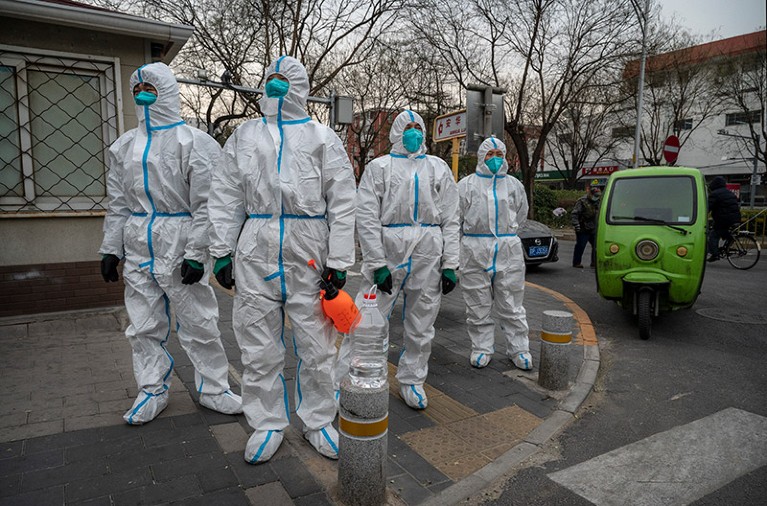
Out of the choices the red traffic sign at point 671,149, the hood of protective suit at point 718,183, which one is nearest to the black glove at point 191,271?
the hood of protective suit at point 718,183

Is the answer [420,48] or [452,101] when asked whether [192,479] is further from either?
[452,101]

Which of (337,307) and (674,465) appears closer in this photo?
(337,307)

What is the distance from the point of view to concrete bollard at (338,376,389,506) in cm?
260

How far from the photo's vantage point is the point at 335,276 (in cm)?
309

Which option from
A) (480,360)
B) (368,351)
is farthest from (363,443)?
(480,360)

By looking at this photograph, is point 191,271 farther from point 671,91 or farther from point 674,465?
point 671,91

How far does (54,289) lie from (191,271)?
130 inches

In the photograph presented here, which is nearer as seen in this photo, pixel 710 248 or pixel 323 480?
pixel 323 480

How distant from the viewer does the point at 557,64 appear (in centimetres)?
1878

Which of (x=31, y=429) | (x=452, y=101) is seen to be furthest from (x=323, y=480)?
(x=452, y=101)

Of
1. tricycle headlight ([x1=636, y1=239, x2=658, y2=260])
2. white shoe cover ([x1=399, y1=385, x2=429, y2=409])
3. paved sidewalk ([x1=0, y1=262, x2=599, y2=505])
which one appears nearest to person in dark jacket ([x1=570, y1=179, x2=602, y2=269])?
tricycle headlight ([x1=636, y1=239, x2=658, y2=260])

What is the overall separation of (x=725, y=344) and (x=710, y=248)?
23.0 feet

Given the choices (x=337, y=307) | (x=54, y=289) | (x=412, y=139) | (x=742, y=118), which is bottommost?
(x=54, y=289)

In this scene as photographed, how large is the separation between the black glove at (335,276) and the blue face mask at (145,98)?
173cm
